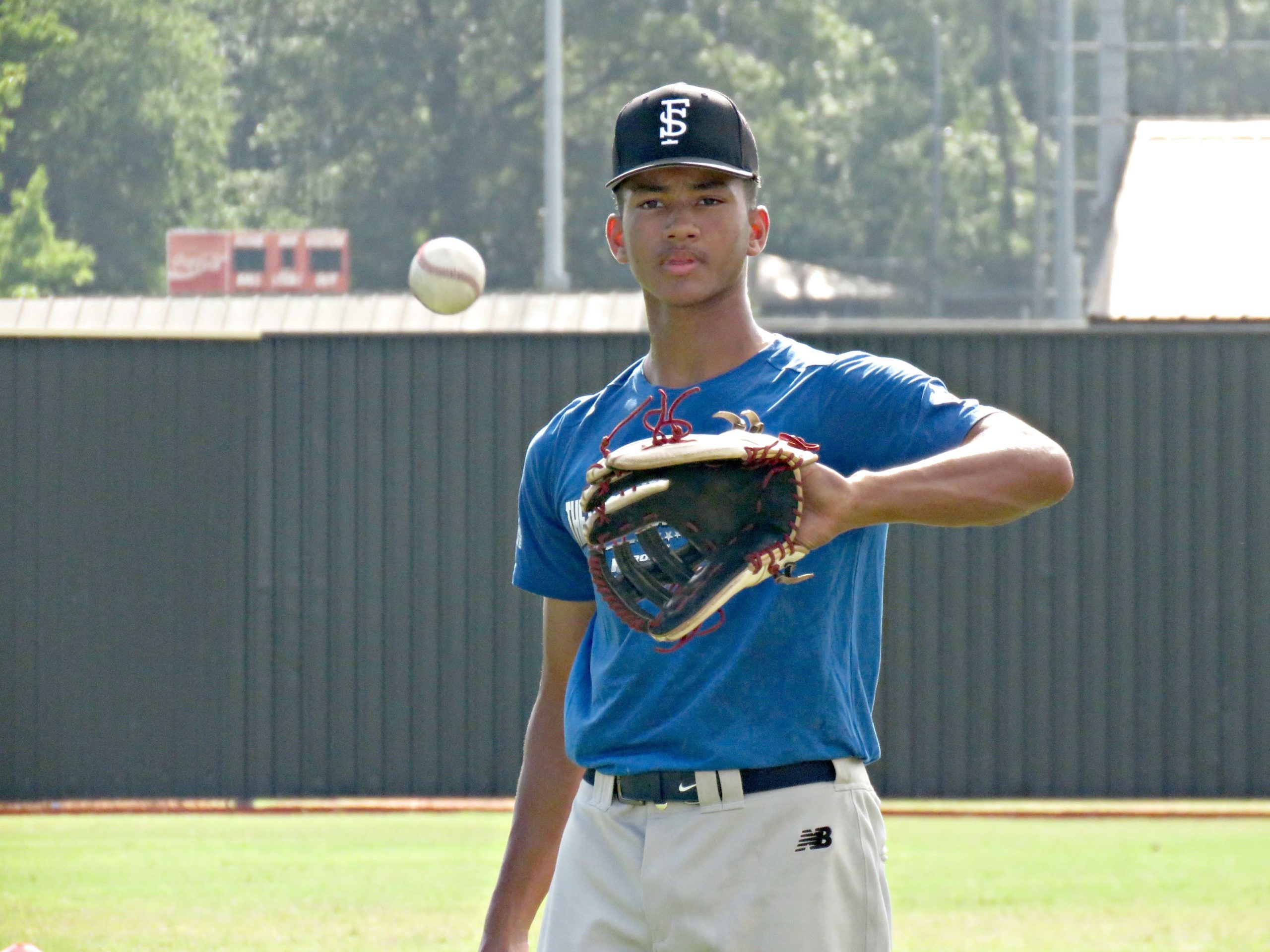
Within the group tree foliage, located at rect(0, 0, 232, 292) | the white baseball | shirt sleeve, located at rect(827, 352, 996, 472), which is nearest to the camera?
shirt sleeve, located at rect(827, 352, 996, 472)

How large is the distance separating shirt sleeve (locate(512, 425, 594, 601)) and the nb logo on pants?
660 mm

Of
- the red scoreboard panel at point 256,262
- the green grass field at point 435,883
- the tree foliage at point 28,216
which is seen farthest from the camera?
the red scoreboard panel at point 256,262

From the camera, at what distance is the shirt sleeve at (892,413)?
2.71 m

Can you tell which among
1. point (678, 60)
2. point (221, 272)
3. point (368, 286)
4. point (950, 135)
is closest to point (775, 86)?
point (678, 60)

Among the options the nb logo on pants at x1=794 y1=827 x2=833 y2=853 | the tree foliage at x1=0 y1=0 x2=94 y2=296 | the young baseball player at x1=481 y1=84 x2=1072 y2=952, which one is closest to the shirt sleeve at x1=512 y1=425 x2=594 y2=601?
the young baseball player at x1=481 y1=84 x2=1072 y2=952

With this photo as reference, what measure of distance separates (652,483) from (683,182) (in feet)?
1.85

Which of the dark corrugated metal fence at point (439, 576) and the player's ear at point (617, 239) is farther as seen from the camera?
the dark corrugated metal fence at point (439, 576)

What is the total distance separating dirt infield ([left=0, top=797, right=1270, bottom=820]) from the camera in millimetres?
10336

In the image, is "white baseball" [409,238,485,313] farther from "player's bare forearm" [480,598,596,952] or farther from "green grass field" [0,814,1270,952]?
"player's bare forearm" [480,598,596,952]

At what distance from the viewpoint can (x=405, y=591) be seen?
1102cm

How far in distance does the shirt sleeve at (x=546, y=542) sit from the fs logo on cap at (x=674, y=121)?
555 mm

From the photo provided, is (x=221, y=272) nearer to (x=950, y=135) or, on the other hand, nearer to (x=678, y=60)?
(x=678, y=60)

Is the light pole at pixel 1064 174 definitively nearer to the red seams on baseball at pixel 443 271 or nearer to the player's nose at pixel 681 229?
the red seams on baseball at pixel 443 271

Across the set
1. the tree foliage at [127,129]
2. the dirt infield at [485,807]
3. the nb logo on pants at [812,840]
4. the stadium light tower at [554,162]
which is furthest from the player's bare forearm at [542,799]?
the tree foliage at [127,129]
